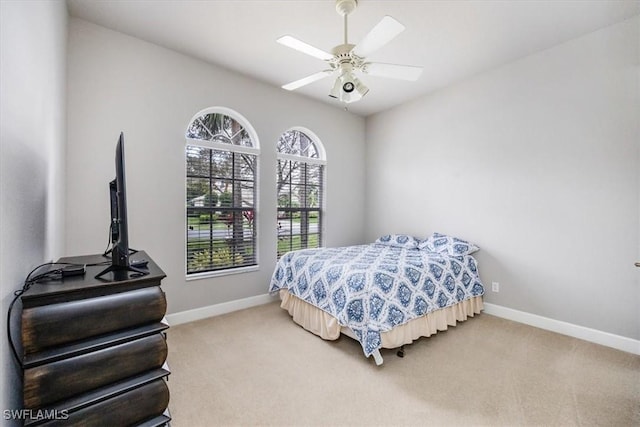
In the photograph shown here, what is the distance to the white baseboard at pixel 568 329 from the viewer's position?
2.50 meters

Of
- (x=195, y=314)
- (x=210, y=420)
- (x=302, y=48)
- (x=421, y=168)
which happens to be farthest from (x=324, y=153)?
(x=210, y=420)

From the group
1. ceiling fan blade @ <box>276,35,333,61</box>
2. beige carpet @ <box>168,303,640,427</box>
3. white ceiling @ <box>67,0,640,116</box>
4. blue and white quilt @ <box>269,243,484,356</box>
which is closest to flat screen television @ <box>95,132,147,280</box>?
Result: beige carpet @ <box>168,303,640,427</box>

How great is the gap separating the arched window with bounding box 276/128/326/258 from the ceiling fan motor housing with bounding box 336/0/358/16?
195 cm

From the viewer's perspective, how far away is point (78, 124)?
8.25 ft

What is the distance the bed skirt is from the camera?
2421 mm

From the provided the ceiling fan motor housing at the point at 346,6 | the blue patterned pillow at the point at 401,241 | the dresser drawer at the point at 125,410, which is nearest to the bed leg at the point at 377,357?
the dresser drawer at the point at 125,410

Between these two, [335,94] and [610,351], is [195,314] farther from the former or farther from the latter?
[610,351]

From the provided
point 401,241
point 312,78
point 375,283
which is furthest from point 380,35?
point 401,241

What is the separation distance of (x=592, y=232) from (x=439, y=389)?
221cm

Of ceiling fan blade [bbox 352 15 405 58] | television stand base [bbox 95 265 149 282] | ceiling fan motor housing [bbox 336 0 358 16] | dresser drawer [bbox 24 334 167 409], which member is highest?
ceiling fan motor housing [bbox 336 0 358 16]

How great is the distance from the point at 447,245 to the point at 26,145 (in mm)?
3738

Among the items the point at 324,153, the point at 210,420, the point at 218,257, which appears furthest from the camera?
the point at 324,153

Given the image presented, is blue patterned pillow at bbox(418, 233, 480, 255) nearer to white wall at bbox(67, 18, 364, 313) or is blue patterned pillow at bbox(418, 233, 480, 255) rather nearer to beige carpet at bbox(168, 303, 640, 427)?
beige carpet at bbox(168, 303, 640, 427)

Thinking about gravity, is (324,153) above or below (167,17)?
below
